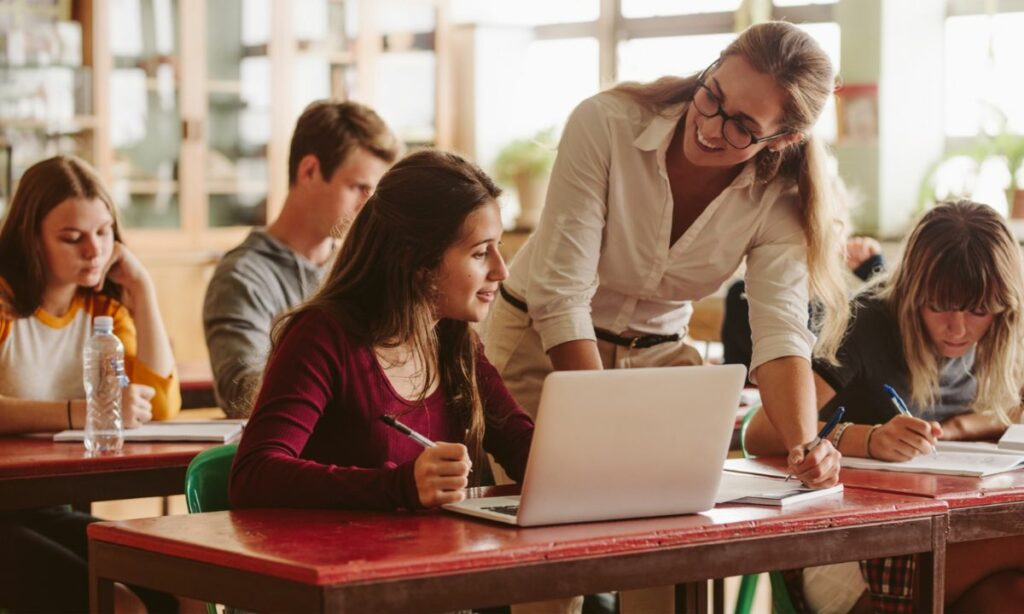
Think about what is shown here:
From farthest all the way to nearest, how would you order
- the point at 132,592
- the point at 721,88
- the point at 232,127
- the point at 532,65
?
the point at 532,65 < the point at 232,127 < the point at 132,592 < the point at 721,88

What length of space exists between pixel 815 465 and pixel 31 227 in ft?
5.12

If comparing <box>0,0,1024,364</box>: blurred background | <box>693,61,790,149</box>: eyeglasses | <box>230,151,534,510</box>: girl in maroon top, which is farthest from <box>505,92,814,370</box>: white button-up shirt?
<box>0,0,1024,364</box>: blurred background

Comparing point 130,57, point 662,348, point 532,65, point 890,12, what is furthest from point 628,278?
point 532,65

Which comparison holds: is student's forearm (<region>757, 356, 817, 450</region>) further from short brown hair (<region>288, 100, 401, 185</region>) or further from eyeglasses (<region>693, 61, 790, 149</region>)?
short brown hair (<region>288, 100, 401, 185</region>)

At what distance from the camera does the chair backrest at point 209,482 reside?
1.90 metres

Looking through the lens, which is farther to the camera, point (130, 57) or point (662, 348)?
point (130, 57)

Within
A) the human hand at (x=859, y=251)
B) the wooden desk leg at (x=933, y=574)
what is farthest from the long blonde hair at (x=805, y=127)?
the human hand at (x=859, y=251)

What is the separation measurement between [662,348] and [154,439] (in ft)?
2.95

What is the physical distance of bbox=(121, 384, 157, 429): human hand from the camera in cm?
254

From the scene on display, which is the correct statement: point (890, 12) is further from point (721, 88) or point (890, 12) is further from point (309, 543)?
point (309, 543)

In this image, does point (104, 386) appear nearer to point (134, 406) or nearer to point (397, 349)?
point (134, 406)

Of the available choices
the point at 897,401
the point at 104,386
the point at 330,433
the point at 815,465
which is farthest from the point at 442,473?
the point at 104,386

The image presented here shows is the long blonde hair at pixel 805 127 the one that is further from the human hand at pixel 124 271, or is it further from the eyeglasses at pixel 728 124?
the human hand at pixel 124 271

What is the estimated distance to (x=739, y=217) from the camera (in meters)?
2.33
